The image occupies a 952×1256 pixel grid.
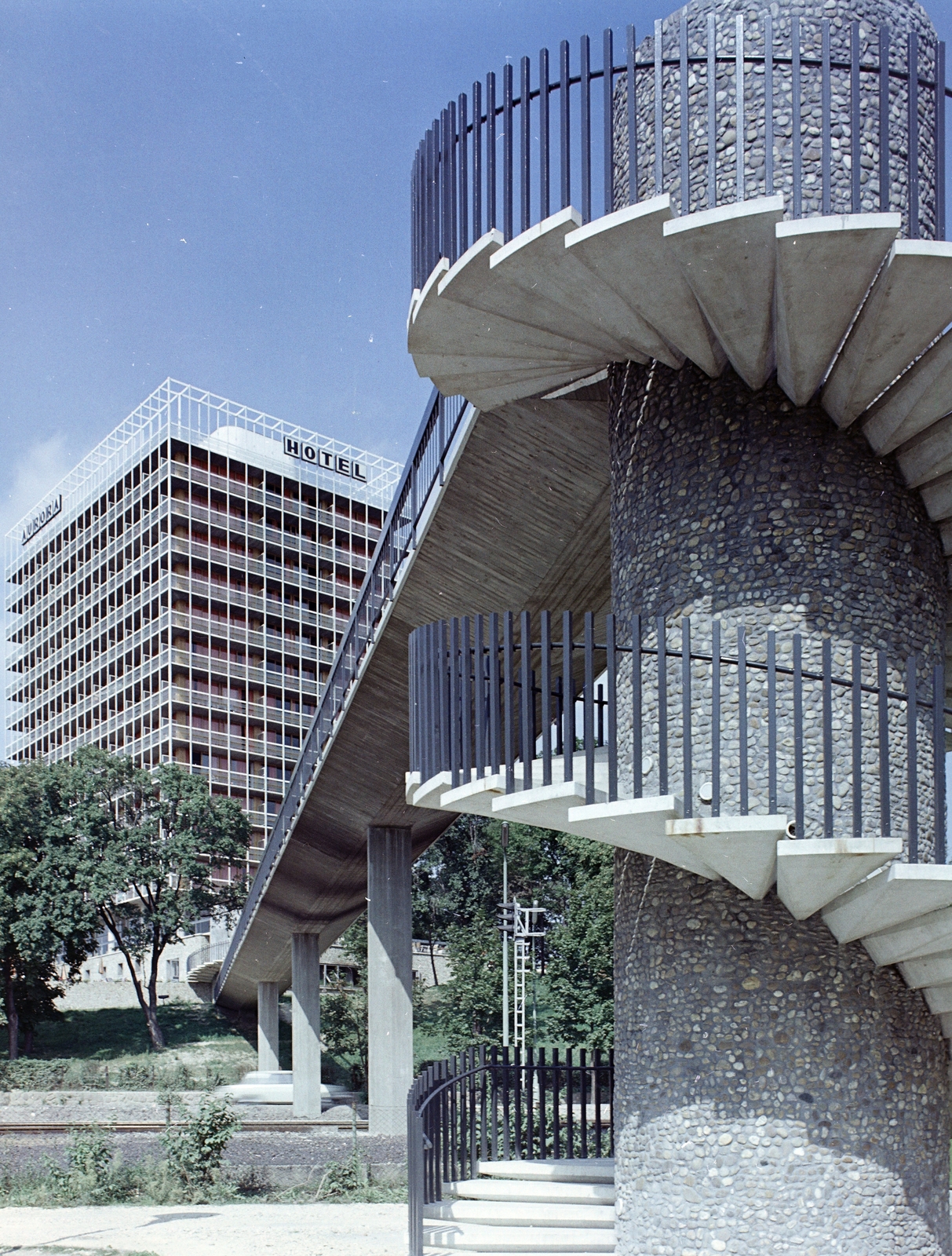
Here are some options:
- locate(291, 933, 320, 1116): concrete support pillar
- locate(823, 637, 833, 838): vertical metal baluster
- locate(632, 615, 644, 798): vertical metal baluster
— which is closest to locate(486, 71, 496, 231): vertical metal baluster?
locate(632, 615, 644, 798): vertical metal baluster

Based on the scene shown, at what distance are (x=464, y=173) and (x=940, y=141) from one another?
11.6 ft

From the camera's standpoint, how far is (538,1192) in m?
12.2

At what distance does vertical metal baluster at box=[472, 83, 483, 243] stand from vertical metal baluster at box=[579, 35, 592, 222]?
1.16 m

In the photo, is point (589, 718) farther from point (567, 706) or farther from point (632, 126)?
point (632, 126)

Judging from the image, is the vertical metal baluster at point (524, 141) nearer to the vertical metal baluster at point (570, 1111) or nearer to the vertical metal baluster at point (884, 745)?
the vertical metal baluster at point (884, 745)

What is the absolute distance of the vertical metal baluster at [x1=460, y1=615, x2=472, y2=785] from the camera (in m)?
10.7

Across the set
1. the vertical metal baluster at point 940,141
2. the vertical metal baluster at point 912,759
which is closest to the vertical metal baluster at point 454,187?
the vertical metal baluster at point 940,141

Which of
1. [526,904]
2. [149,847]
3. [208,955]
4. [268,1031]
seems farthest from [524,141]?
[208,955]

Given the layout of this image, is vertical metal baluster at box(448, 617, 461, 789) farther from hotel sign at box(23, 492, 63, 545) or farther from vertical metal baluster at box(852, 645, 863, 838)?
hotel sign at box(23, 492, 63, 545)

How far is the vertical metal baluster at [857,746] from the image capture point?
9.12m

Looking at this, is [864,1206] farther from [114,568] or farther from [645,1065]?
[114,568]

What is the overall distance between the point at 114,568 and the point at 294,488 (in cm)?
981

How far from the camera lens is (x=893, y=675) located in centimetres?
1003

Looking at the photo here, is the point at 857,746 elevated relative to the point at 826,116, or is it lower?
lower
